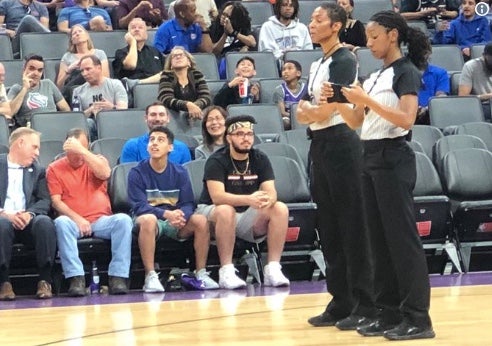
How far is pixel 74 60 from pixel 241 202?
3076 mm

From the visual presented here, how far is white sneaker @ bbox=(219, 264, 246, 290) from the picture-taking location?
8.24 metres

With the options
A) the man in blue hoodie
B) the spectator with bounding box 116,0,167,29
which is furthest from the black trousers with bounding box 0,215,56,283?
the man in blue hoodie

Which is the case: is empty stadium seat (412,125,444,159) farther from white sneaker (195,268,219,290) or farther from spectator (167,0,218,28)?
spectator (167,0,218,28)

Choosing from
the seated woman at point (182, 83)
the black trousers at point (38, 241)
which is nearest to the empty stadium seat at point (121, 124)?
the seated woman at point (182, 83)

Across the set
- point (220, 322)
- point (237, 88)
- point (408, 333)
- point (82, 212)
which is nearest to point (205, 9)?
point (237, 88)

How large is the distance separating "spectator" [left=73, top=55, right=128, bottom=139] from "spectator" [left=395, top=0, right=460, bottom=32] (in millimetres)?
4304

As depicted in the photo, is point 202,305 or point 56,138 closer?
point 202,305

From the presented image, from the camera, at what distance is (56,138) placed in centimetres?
962

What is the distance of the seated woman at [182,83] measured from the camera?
396 inches

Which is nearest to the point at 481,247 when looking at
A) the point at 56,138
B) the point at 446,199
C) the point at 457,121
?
the point at 446,199

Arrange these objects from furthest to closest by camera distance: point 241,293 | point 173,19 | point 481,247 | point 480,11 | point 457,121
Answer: point 480,11, point 173,19, point 457,121, point 481,247, point 241,293

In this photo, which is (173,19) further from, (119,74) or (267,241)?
(267,241)

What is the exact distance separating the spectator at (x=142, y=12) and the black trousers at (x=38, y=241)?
4497 mm

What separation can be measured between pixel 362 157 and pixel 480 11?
7585 millimetres
